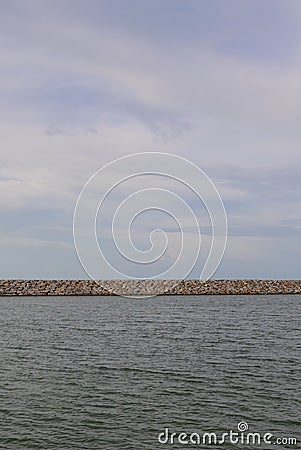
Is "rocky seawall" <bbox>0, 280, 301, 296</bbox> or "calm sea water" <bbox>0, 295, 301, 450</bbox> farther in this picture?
"rocky seawall" <bbox>0, 280, 301, 296</bbox>

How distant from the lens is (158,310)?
2175 inches

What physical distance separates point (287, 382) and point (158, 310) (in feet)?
117

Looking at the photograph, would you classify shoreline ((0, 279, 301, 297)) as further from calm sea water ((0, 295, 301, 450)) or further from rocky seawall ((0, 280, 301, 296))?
calm sea water ((0, 295, 301, 450))

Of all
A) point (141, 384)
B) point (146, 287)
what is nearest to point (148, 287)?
point (146, 287)

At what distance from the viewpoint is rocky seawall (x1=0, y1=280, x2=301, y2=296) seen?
7856 centimetres

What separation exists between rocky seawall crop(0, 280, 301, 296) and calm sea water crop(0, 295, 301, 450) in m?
41.4

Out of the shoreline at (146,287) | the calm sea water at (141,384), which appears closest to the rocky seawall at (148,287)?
the shoreline at (146,287)

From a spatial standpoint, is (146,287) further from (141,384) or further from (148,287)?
(141,384)

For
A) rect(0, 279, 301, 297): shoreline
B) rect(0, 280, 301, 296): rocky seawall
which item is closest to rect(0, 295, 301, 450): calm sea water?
rect(0, 279, 301, 297): shoreline

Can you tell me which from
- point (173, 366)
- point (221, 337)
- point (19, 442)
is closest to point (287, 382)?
point (173, 366)

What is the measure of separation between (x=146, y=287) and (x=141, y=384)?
6051 cm

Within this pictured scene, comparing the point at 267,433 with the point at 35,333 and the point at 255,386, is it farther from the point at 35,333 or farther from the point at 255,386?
the point at 35,333

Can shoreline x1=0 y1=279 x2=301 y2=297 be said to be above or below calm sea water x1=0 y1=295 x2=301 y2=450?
above

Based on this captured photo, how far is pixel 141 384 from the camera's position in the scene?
64.6 ft
